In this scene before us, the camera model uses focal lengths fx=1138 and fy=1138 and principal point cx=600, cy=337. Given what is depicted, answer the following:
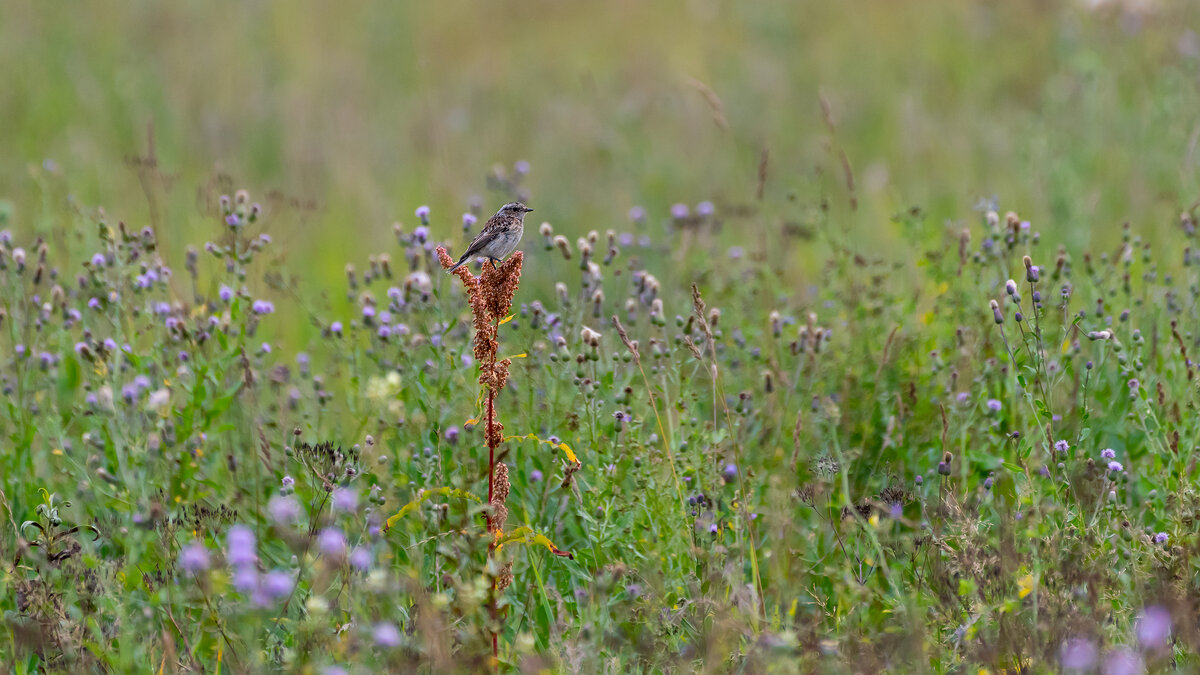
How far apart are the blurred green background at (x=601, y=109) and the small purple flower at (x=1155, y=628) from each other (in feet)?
11.5

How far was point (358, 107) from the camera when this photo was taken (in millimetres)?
9281

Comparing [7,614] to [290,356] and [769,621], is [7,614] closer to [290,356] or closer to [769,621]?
[769,621]

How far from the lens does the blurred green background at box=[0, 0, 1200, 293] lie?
6.96 meters

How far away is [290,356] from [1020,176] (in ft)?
14.7

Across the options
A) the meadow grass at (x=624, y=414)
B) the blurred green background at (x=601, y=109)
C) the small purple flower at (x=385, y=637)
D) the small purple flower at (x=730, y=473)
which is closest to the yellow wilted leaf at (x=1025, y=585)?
the meadow grass at (x=624, y=414)

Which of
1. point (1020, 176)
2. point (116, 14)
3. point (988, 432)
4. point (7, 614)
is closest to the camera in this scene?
point (7, 614)

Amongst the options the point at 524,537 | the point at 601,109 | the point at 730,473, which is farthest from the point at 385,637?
the point at 601,109

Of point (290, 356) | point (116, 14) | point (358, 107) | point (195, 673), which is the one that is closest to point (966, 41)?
point (358, 107)

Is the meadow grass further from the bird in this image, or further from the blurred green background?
the bird

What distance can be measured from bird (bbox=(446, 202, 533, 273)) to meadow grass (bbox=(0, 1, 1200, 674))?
341mm

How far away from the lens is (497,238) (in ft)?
10.1

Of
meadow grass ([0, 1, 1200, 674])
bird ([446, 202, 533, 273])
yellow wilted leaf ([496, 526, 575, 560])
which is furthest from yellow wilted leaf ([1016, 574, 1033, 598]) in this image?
bird ([446, 202, 533, 273])

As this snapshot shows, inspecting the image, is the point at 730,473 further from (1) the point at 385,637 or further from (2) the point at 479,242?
(1) the point at 385,637

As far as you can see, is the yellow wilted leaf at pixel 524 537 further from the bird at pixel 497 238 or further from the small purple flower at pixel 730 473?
the small purple flower at pixel 730 473
